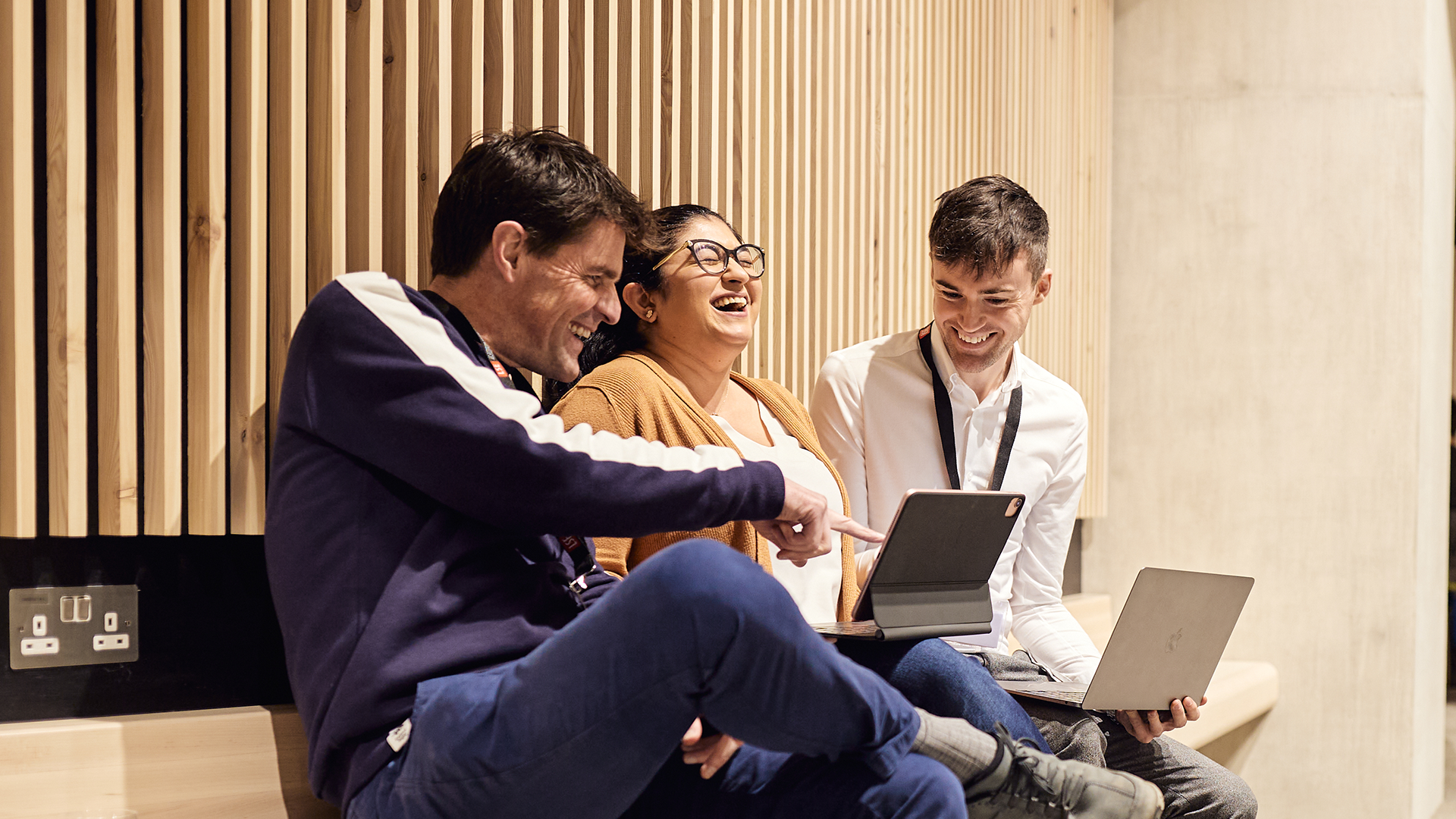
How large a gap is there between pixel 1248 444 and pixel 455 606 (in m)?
4.17

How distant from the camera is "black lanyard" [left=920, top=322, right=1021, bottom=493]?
8.89 ft

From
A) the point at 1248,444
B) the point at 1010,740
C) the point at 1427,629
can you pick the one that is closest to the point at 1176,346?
the point at 1248,444

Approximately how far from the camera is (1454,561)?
22.6 ft

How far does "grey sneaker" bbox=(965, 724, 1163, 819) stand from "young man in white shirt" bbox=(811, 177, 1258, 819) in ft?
2.56

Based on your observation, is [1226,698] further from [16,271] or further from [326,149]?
[16,271]

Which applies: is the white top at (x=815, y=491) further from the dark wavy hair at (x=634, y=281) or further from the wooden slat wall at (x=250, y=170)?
the wooden slat wall at (x=250, y=170)

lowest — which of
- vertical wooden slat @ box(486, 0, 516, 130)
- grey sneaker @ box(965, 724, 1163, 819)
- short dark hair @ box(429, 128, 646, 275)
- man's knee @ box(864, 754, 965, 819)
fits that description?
grey sneaker @ box(965, 724, 1163, 819)

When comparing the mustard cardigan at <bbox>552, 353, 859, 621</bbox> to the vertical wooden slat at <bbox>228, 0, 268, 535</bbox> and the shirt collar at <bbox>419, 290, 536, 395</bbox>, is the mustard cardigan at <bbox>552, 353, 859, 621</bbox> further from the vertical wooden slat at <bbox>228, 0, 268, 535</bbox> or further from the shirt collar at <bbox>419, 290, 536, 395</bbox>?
the vertical wooden slat at <bbox>228, 0, 268, 535</bbox>

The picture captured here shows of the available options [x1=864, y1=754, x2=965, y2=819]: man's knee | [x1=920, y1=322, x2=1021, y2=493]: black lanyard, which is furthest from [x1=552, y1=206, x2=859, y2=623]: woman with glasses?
[x1=864, y1=754, x2=965, y2=819]: man's knee

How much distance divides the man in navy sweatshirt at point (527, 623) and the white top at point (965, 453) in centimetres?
94

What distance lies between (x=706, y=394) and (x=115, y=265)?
1.08 metres

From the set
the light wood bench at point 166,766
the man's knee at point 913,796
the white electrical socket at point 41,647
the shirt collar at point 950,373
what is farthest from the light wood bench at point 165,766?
the shirt collar at point 950,373

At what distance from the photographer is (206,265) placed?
6.57 ft

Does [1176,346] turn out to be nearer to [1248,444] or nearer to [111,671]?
[1248,444]
